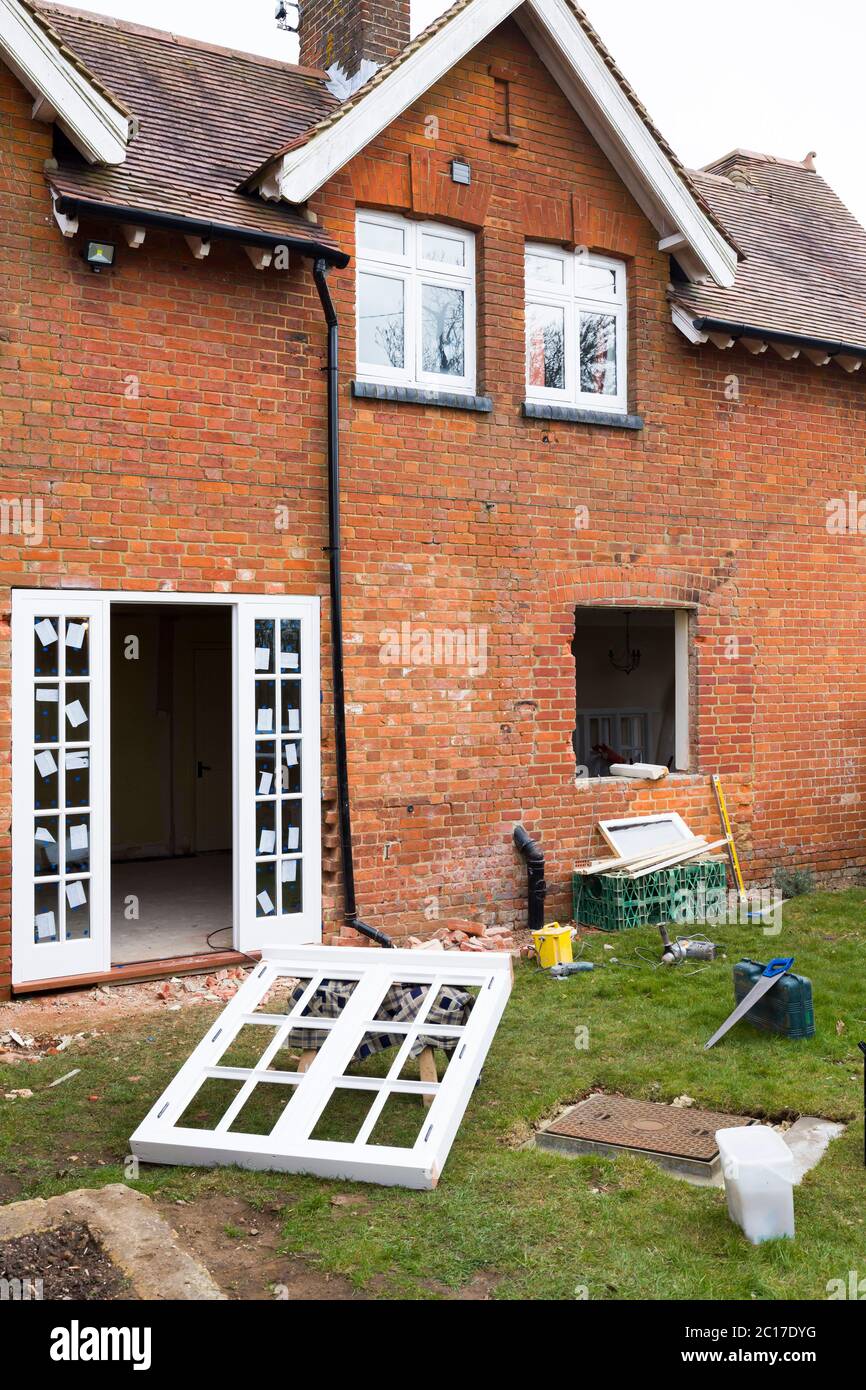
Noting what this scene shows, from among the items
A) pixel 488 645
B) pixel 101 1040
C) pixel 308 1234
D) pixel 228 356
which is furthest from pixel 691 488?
pixel 308 1234

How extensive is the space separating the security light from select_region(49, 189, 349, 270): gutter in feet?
0.70

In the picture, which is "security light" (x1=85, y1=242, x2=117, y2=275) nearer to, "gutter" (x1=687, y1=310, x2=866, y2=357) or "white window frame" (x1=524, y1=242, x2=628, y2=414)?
"white window frame" (x1=524, y1=242, x2=628, y2=414)

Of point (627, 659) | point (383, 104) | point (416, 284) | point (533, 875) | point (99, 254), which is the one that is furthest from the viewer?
point (627, 659)

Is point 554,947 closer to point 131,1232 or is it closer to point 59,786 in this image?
point 59,786

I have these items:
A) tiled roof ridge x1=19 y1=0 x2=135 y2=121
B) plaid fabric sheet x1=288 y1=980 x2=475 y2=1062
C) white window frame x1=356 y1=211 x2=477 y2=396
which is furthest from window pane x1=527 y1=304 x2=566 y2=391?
plaid fabric sheet x1=288 y1=980 x2=475 y2=1062

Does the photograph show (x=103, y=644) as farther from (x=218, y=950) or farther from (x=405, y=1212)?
(x=405, y=1212)

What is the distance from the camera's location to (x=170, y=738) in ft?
45.6

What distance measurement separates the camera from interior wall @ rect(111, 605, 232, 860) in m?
13.6

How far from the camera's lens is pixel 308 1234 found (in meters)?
4.76

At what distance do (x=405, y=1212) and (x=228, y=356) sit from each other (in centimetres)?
635

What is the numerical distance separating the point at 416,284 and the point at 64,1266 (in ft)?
26.4

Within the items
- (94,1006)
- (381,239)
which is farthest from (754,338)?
(94,1006)

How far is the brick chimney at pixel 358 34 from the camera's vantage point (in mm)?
11125

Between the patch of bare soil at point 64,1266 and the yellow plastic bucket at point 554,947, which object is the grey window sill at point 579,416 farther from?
the patch of bare soil at point 64,1266
